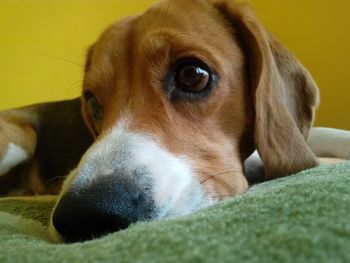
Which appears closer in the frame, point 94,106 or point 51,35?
point 94,106

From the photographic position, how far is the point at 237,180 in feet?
4.96

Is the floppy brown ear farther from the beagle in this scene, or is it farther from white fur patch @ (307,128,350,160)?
white fur patch @ (307,128,350,160)

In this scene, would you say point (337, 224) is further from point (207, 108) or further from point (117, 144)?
point (207, 108)

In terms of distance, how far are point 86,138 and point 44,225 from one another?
1.70 meters

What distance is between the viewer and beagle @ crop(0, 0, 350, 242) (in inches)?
45.4

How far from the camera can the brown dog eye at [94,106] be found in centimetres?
187

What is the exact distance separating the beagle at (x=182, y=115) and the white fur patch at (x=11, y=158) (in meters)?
0.96

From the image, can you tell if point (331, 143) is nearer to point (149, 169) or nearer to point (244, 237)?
point (149, 169)

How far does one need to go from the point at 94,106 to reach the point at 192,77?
19.8 inches

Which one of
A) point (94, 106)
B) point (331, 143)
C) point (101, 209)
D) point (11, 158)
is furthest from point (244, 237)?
point (11, 158)

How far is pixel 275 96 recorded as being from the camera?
5.38 feet

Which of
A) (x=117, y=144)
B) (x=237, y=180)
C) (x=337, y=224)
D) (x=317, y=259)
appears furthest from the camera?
(x=237, y=180)

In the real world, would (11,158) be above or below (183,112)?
below

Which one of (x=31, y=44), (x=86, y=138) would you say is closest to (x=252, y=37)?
(x=86, y=138)
